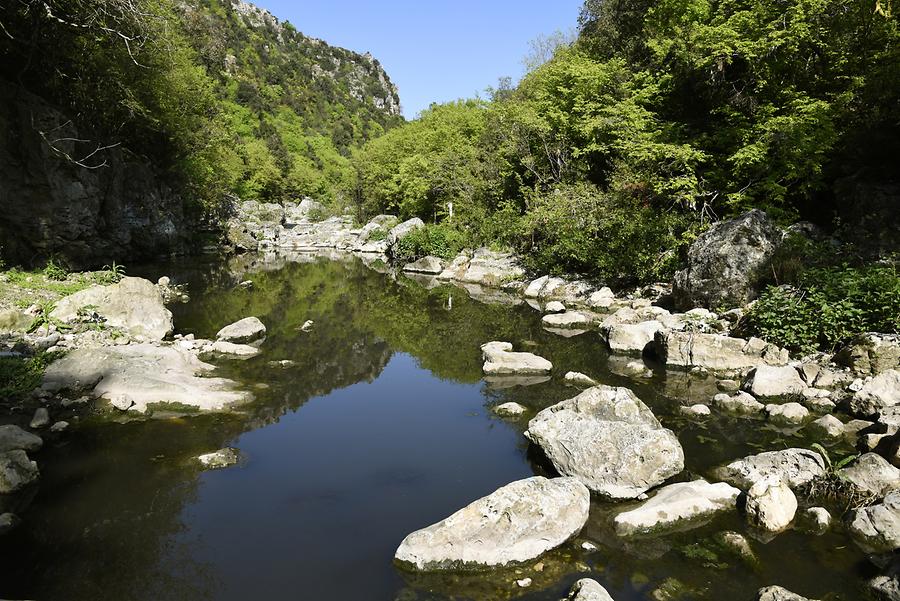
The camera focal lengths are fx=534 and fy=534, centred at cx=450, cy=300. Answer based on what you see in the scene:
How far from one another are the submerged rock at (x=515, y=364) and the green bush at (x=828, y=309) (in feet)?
18.3

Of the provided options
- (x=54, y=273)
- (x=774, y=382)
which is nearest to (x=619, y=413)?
(x=774, y=382)

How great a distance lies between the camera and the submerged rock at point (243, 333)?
15469 mm

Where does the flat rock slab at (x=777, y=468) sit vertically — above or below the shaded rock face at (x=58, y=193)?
below

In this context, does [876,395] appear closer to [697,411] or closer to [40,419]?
[697,411]

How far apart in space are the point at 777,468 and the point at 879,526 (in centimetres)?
149

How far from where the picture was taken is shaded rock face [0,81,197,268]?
728 inches

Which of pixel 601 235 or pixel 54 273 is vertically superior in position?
pixel 601 235

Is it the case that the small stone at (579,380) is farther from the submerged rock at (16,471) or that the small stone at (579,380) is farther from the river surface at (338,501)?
the submerged rock at (16,471)

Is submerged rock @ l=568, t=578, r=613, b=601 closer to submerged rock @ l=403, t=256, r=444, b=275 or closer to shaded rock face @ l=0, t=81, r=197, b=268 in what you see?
shaded rock face @ l=0, t=81, r=197, b=268

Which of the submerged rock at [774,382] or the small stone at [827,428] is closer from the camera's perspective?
the small stone at [827,428]

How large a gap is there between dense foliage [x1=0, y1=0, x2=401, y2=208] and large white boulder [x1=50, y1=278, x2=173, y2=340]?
20.6ft

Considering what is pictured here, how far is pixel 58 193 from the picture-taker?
20.6m

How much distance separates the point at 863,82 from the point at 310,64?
128 m

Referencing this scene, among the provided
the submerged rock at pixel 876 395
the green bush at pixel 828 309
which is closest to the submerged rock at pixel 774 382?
the submerged rock at pixel 876 395
